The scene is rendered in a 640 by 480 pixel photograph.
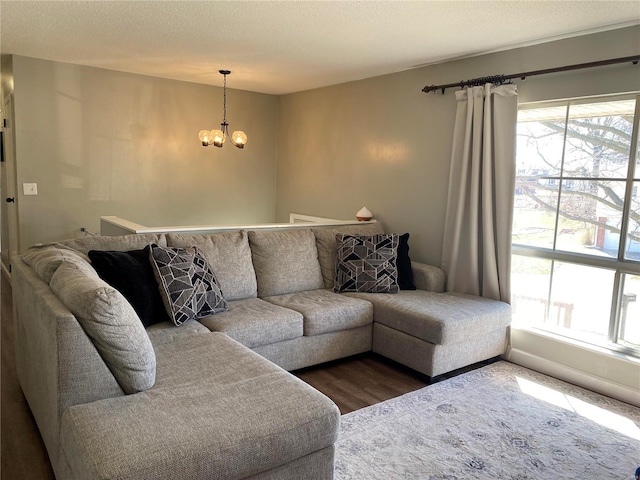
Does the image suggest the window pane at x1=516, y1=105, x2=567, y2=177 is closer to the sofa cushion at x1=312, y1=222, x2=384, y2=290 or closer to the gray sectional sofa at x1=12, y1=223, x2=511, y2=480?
the gray sectional sofa at x1=12, y1=223, x2=511, y2=480

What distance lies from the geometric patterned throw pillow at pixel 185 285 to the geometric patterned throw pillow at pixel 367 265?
3.62ft

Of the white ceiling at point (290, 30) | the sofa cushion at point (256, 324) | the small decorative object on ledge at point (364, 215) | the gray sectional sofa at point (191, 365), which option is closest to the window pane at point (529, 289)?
the gray sectional sofa at point (191, 365)

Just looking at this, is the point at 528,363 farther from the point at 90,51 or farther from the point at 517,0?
the point at 90,51

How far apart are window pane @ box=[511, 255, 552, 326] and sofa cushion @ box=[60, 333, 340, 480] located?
2378mm

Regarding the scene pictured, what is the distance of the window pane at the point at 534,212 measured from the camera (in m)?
3.49

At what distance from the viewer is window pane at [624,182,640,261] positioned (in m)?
3.01

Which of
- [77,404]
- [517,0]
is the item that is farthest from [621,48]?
[77,404]

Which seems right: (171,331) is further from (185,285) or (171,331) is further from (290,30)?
(290,30)

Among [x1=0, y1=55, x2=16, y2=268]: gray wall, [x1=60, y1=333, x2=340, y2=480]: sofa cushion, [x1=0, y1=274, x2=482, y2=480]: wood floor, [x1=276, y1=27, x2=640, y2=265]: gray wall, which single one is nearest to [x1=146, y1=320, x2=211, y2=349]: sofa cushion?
[x1=60, y1=333, x2=340, y2=480]: sofa cushion

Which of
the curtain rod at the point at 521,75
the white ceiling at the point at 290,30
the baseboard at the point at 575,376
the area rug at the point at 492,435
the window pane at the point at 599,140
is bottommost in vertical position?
the area rug at the point at 492,435

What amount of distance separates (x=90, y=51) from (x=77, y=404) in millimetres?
3424

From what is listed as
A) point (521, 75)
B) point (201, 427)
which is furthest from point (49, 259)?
point (521, 75)

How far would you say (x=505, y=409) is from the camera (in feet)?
9.27

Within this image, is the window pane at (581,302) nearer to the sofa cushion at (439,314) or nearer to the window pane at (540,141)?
the sofa cushion at (439,314)
